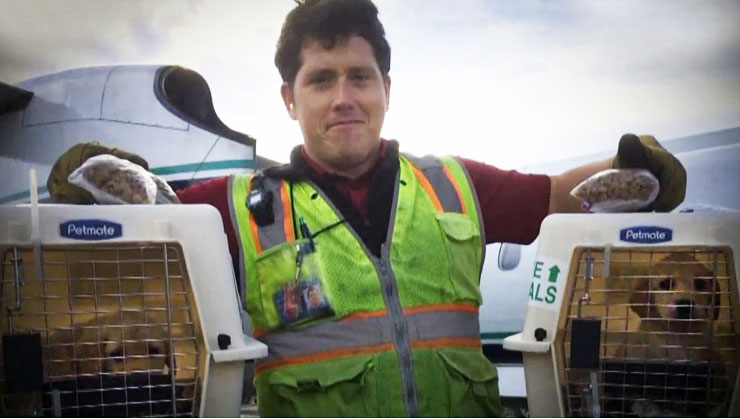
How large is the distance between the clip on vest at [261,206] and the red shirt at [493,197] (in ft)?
0.18

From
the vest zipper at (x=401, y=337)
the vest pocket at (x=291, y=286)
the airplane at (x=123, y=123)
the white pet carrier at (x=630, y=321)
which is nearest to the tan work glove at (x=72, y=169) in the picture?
the airplane at (x=123, y=123)

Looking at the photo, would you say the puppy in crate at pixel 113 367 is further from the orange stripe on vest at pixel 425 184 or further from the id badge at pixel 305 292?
the orange stripe on vest at pixel 425 184

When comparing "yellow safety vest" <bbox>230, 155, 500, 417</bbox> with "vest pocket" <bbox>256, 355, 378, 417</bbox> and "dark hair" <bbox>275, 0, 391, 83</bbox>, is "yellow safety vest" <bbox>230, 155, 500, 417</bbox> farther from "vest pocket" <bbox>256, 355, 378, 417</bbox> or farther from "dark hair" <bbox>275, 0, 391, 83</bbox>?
"dark hair" <bbox>275, 0, 391, 83</bbox>

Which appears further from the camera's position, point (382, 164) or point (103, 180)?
point (382, 164)

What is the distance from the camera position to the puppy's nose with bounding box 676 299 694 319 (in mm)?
1966

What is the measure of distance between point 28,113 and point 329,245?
0.71m

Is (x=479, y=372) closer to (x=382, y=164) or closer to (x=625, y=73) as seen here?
(x=382, y=164)

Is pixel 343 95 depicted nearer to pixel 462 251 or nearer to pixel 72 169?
pixel 462 251

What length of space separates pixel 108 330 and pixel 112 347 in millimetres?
37

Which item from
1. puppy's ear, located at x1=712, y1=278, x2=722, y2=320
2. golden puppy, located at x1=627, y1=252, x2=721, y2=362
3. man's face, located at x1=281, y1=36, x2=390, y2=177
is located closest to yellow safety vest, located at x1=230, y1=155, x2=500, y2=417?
man's face, located at x1=281, y1=36, x2=390, y2=177

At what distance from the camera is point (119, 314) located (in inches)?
77.2

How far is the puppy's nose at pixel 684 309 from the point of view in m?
1.97

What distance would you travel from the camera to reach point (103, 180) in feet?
6.20

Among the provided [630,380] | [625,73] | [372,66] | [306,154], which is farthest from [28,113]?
[630,380]
